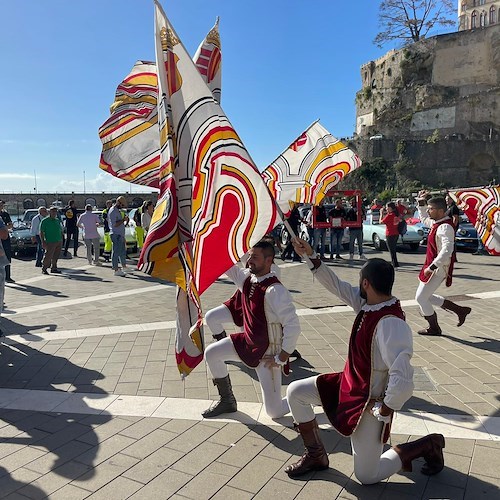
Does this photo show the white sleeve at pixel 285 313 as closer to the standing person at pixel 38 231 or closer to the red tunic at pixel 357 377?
the red tunic at pixel 357 377

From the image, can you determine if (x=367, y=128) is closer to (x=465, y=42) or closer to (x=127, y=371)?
(x=465, y=42)

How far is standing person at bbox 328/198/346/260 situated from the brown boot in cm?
1202

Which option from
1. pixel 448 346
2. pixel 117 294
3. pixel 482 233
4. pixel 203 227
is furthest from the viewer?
pixel 117 294

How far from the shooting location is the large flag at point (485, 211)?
6855mm

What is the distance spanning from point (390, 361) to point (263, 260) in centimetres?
153

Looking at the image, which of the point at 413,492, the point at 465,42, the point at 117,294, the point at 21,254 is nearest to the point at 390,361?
the point at 413,492

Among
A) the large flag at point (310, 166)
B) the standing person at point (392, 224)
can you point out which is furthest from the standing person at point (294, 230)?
the large flag at point (310, 166)

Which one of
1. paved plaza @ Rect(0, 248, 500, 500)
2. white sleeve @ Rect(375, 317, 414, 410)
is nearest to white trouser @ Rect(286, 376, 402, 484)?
paved plaza @ Rect(0, 248, 500, 500)

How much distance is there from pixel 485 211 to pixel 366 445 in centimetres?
525

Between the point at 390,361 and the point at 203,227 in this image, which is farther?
the point at 203,227

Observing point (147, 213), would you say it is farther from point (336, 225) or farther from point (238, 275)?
point (238, 275)

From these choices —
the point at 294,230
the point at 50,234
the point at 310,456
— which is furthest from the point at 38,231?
the point at 310,456

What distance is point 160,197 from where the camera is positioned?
357 centimetres

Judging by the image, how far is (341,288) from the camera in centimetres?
352
